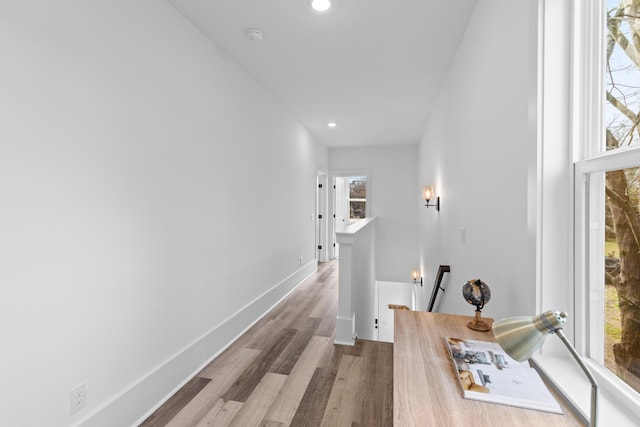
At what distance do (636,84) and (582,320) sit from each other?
763mm

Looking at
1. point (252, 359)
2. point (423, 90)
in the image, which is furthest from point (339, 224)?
point (252, 359)

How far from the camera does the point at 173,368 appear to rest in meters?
2.09

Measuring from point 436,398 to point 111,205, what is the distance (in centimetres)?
176

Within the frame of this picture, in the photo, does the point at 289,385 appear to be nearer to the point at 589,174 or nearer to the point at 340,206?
the point at 589,174

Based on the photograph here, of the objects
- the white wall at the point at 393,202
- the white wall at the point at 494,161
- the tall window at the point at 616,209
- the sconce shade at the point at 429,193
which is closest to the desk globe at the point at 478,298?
the white wall at the point at 494,161

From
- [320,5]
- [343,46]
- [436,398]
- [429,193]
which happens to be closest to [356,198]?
[429,193]

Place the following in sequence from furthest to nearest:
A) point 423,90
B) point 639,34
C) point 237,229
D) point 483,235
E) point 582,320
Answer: point 423,90, point 237,229, point 483,235, point 582,320, point 639,34

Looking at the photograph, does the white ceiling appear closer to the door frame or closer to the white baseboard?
the white baseboard

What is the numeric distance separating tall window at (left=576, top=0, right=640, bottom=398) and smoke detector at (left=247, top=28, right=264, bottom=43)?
2.10 m

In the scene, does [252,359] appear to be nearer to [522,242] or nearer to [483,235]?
[483,235]

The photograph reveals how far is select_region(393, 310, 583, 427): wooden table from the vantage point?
2.64 ft

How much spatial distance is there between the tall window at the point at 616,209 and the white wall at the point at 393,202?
564 cm

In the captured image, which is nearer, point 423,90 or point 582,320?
point 582,320

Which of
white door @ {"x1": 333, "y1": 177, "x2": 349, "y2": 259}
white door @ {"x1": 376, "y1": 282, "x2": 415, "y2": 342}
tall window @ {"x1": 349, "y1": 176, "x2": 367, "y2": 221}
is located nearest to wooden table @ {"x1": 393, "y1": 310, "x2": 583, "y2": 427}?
white door @ {"x1": 376, "y1": 282, "x2": 415, "y2": 342}
